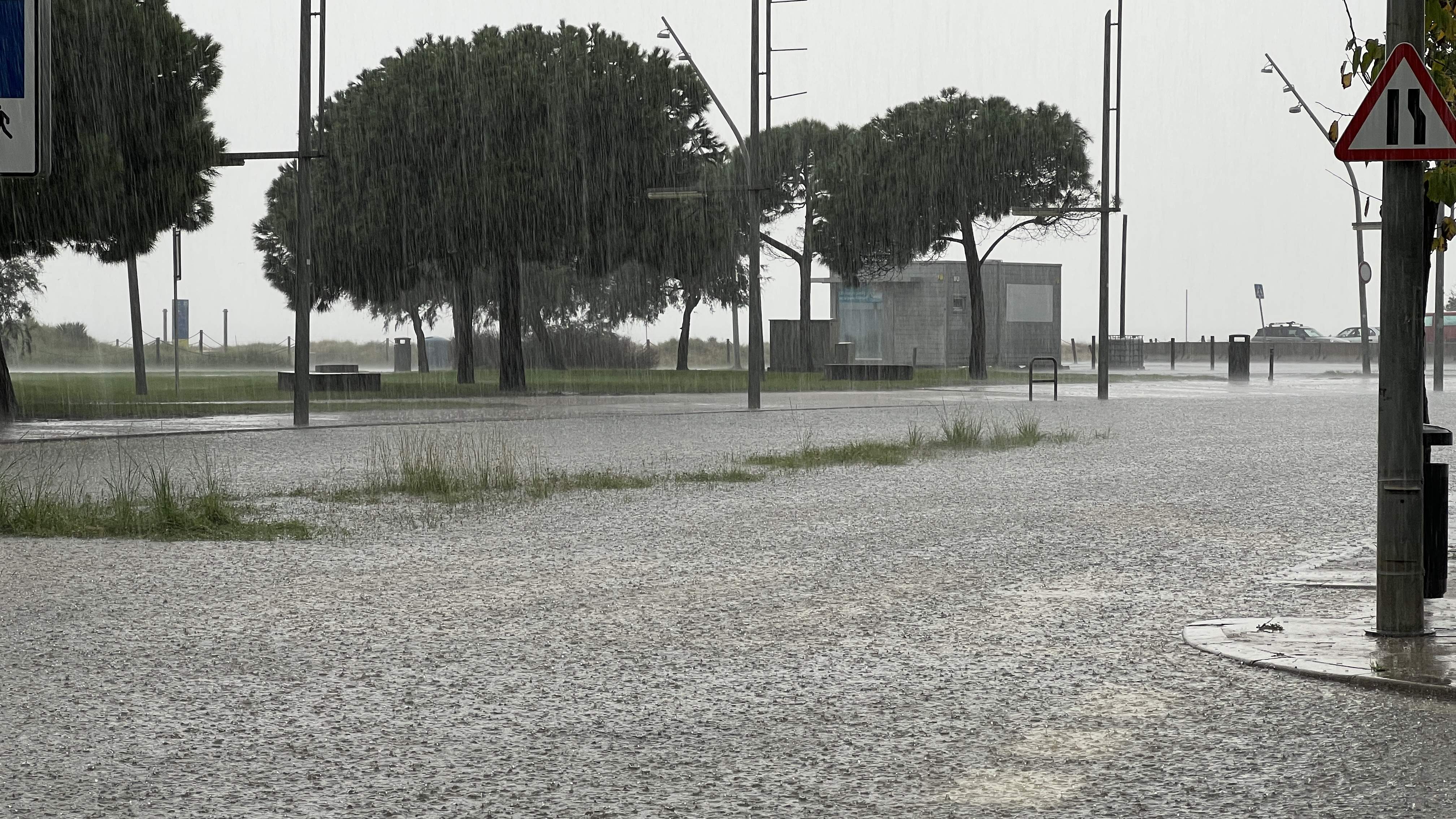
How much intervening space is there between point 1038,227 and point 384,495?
4559 cm

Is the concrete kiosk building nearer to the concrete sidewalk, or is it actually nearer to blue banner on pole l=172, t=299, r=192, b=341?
blue banner on pole l=172, t=299, r=192, b=341

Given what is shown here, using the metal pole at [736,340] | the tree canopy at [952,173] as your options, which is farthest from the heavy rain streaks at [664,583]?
the metal pole at [736,340]

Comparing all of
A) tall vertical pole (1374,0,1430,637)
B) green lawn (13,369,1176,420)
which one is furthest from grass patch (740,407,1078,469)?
green lawn (13,369,1176,420)

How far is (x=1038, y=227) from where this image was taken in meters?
57.8

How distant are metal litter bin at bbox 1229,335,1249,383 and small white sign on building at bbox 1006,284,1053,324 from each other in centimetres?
1743

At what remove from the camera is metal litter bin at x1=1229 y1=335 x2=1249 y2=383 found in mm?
53000

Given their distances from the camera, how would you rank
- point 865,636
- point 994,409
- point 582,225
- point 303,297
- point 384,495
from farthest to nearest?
point 582,225, point 994,409, point 303,297, point 384,495, point 865,636

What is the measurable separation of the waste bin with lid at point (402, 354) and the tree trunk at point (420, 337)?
0.51 meters

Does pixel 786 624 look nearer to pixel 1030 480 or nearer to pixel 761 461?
pixel 1030 480

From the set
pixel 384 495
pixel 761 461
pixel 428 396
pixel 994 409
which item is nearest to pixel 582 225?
pixel 428 396

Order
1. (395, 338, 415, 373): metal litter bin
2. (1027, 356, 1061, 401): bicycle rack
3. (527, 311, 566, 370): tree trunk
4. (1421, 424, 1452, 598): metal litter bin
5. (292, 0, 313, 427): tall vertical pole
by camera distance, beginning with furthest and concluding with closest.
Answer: (395, 338, 415, 373): metal litter bin, (527, 311, 566, 370): tree trunk, (1027, 356, 1061, 401): bicycle rack, (292, 0, 313, 427): tall vertical pole, (1421, 424, 1452, 598): metal litter bin

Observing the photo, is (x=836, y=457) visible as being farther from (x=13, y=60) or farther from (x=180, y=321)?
(x=180, y=321)

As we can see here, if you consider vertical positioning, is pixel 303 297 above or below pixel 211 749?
above

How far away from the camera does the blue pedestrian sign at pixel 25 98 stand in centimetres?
900
